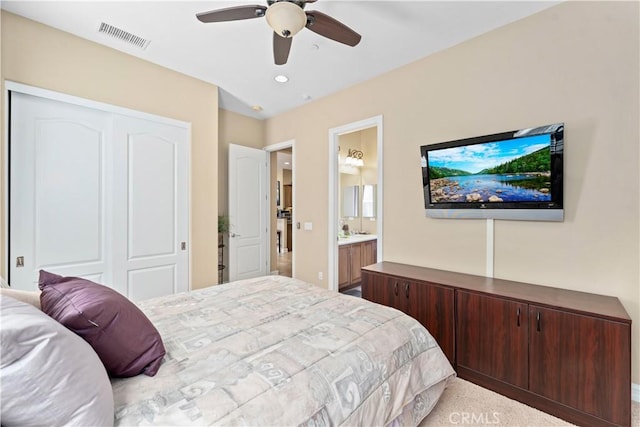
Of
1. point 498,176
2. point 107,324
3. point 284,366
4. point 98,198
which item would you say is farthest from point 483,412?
point 98,198

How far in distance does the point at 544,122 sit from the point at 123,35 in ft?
12.6

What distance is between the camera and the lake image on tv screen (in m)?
2.33

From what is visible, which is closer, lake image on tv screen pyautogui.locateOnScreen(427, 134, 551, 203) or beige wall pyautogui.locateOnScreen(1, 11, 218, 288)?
lake image on tv screen pyautogui.locateOnScreen(427, 134, 551, 203)

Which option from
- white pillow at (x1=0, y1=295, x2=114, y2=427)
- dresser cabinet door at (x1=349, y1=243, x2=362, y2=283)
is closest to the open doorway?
dresser cabinet door at (x1=349, y1=243, x2=362, y2=283)

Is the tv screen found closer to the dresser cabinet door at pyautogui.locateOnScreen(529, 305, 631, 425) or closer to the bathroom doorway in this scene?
the dresser cabinet door at pyautogui.locateOnScreen(529, 305, 631, 425)

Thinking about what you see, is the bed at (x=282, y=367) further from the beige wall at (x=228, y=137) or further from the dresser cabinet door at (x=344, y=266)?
the beige wall at (x=228, y=137)

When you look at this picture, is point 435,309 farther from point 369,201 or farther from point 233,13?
point 369,201

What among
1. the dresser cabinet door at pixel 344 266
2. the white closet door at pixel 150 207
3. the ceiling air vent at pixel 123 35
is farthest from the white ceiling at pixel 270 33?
the dresser cabinet door at pixel 344 266

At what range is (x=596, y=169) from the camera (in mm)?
2158

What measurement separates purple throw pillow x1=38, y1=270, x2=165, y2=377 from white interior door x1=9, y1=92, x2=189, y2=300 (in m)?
1.88

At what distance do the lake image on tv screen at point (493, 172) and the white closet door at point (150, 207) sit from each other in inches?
115

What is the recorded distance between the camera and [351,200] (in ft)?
18.4

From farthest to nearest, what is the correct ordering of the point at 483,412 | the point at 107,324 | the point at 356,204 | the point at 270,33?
the point at 356,204 → the point at 270,33 → the point at 483,412 → the point at 107,324

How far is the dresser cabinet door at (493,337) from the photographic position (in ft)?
6.67
